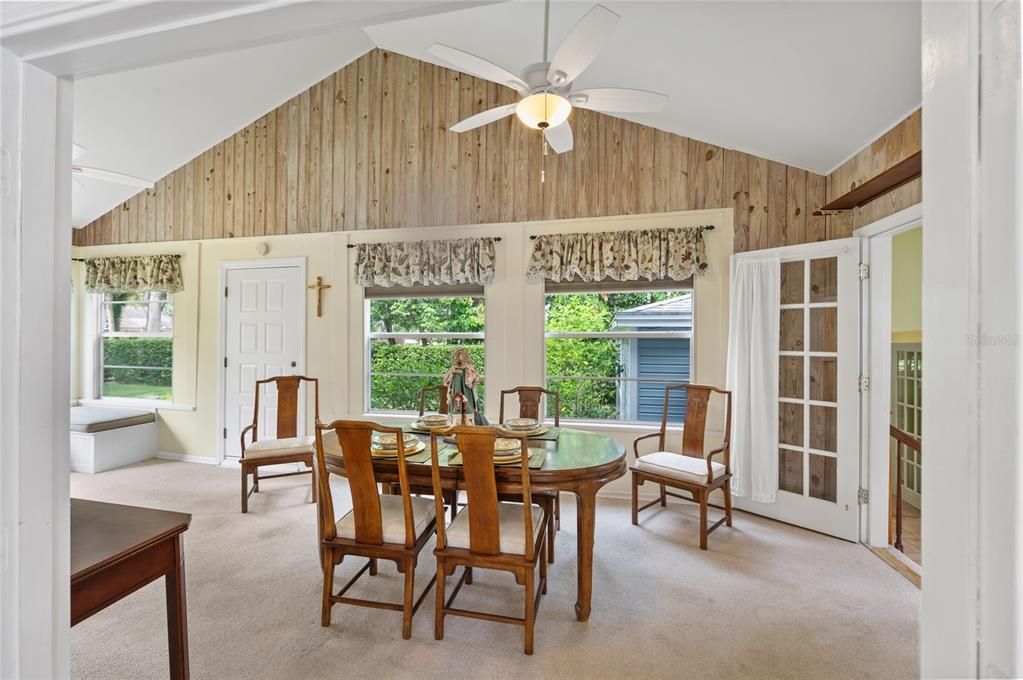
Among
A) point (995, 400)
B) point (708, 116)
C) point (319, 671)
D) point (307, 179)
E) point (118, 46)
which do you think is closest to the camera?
point (995, 400)

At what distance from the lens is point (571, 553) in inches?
119

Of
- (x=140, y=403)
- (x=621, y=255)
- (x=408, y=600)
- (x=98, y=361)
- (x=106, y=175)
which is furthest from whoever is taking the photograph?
(x=98, y=361)

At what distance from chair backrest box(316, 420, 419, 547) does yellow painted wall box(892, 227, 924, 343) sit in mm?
4301

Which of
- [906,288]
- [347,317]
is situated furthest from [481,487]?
[906,288]

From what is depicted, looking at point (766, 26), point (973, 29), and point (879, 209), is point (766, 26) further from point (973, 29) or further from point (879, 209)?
point (973, 29)

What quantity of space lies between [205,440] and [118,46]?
540cm

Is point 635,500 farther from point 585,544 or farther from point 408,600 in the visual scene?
point 408,600

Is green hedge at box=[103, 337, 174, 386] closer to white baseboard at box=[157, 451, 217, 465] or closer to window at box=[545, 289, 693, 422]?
white baseboard at box=[157, 451, 217, 465]

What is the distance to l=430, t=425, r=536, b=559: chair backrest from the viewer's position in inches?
78.5

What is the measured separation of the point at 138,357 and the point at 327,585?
4.79 meters

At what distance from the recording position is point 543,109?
2.32 meters

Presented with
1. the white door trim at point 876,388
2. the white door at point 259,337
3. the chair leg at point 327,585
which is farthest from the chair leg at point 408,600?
the white door at point 259,337

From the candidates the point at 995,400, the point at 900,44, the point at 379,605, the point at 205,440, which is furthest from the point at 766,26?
the point at 205,440

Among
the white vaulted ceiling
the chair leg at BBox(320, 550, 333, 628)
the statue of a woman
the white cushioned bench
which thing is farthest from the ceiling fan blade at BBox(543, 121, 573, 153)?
the white cushioned bench
